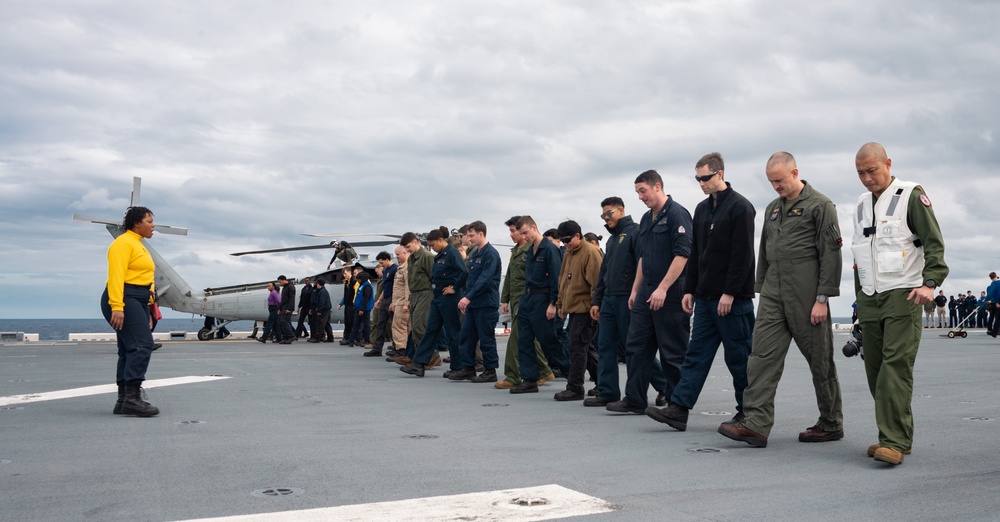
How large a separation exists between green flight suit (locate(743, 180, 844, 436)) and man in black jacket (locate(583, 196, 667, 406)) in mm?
2016

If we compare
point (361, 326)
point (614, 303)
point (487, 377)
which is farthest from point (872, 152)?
point (361, 326)

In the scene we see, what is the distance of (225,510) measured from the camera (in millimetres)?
3570

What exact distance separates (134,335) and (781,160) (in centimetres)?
520

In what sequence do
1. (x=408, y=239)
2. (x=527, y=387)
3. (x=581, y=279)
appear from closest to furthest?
(x=581, y=279) < (x=527, y=387) < (x=408, y=239)

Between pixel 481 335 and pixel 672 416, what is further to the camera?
pixel 481 335

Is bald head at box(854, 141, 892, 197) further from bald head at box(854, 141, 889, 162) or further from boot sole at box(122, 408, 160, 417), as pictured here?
boot sole at box(122, 408, 160, 417)

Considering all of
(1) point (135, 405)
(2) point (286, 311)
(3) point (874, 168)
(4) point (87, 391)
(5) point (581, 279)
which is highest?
(3) point (874, 168)

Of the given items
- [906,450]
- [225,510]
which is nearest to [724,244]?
[906,450]

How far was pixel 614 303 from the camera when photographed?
7.58m

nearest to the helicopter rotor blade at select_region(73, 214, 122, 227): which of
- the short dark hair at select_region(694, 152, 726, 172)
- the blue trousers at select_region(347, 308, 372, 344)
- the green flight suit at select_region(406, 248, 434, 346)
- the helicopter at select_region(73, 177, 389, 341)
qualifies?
the helicopter at select_region(73, 177, 389, 341)

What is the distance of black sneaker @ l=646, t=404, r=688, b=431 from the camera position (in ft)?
19.4

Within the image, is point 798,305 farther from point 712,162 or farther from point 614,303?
point 614,303

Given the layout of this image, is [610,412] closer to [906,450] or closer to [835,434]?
[835,434]

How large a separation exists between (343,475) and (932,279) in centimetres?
341
